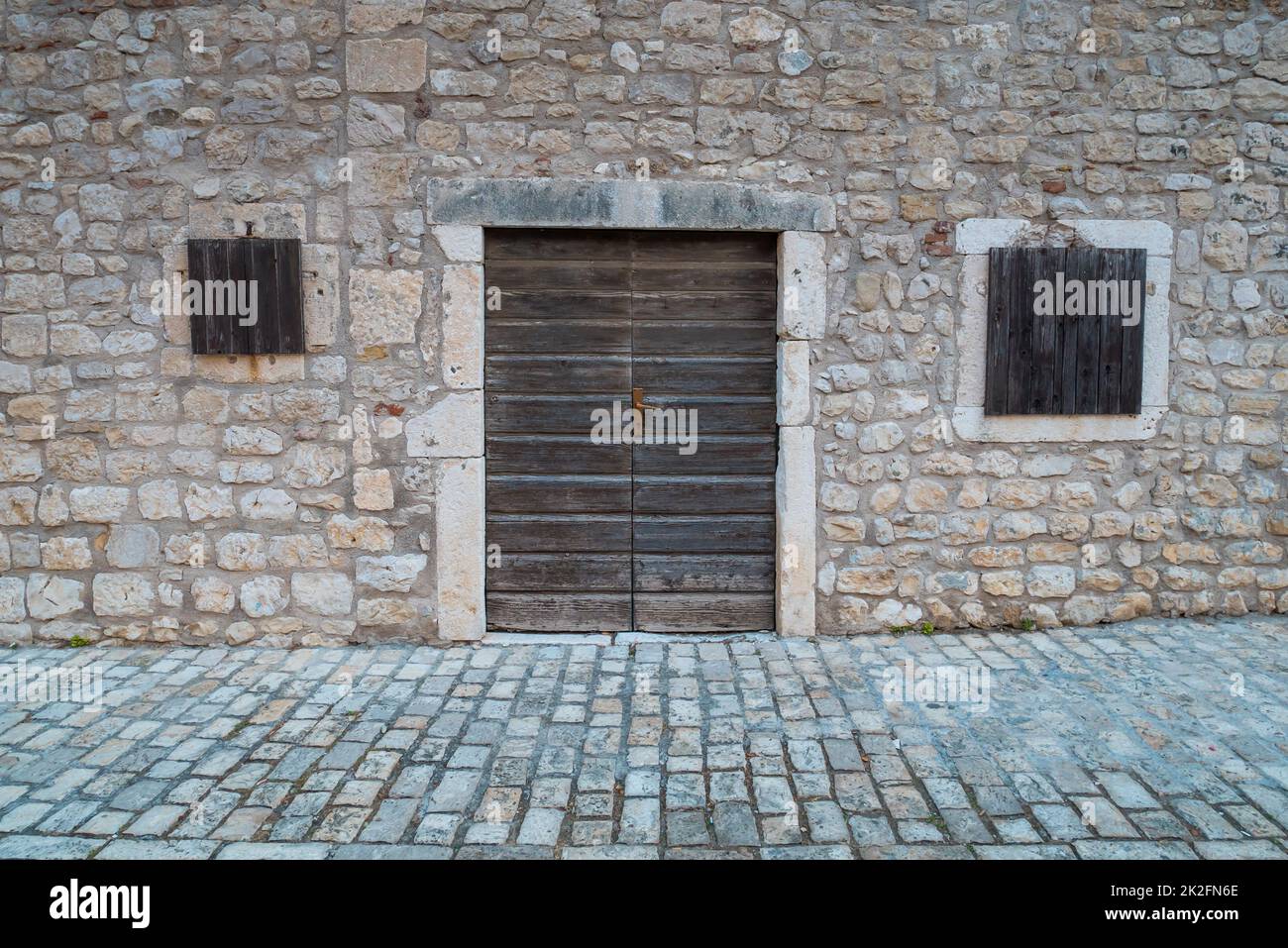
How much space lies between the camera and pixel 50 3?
409 centimetres

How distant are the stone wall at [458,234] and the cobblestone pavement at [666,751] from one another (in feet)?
1.54

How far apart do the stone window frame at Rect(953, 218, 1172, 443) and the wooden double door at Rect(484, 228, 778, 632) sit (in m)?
1.03

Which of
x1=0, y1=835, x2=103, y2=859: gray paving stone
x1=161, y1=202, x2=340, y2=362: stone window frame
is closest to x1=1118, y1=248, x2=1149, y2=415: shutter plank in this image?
x1=161, y1=202, x2=340, y2=362: stone window frame

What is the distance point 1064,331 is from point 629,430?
2.41 meters

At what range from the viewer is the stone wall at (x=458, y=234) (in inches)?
162

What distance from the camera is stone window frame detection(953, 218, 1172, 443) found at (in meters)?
4.30

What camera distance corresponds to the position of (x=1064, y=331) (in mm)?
4328

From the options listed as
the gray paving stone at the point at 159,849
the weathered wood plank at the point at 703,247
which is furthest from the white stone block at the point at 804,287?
the gray paving stone at the point at 159,849

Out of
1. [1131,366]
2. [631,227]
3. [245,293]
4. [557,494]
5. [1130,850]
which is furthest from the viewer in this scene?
[557,494]

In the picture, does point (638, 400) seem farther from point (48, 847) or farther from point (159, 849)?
point (48, 847)

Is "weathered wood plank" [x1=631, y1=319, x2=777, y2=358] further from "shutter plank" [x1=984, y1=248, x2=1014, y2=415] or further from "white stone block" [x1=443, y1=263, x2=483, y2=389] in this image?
"shutter plank" [x1=984, y1=248, x2=1014, y2=415]

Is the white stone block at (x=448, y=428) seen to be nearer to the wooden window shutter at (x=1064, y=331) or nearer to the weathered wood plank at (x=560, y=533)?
the weathered wood plank at (x=560, y=533)

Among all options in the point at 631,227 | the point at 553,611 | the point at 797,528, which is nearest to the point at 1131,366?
the point at 797,528

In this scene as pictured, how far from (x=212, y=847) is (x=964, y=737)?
270 centimetres
